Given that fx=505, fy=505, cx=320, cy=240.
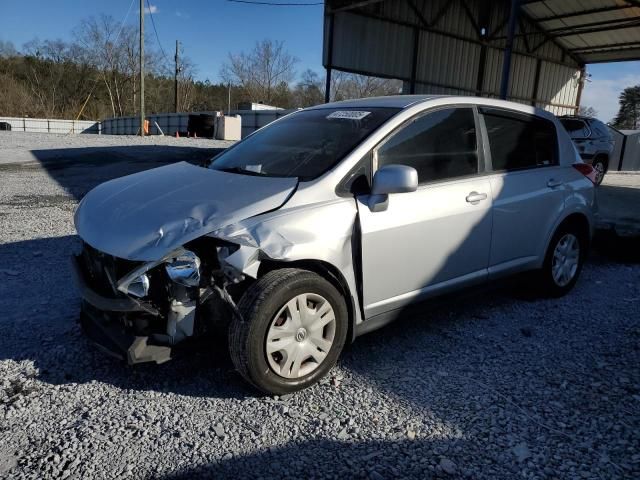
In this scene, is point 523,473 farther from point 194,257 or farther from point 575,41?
point 575,41

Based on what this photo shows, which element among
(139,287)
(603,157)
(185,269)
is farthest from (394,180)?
(603,157)

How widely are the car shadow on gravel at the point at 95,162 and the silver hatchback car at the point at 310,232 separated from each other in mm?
4999

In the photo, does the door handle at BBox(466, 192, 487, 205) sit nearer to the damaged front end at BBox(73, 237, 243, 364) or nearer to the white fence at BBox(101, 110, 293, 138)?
the damaged front end at BBox(73, 237, 243, 364)

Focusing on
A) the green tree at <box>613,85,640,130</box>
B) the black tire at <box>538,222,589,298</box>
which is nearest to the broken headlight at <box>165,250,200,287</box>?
the black tire at <box>538,222,589,298</box>

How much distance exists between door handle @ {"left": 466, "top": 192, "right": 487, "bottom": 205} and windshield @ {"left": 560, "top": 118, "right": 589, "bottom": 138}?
36.2ft

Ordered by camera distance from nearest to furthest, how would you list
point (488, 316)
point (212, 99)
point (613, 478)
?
1. point (613, 478)
2. point (488, 316)
3. point (212, 99)

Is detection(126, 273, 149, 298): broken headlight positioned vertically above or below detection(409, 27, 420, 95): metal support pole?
below

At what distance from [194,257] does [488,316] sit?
8.33ft

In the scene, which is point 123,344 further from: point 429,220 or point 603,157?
point 603,157

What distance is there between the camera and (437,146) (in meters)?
3.46

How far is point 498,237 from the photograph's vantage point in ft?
12.3

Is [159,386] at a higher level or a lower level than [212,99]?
lower

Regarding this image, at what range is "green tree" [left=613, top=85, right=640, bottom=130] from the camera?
70375 mm

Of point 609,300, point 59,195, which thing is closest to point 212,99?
point 59,195
